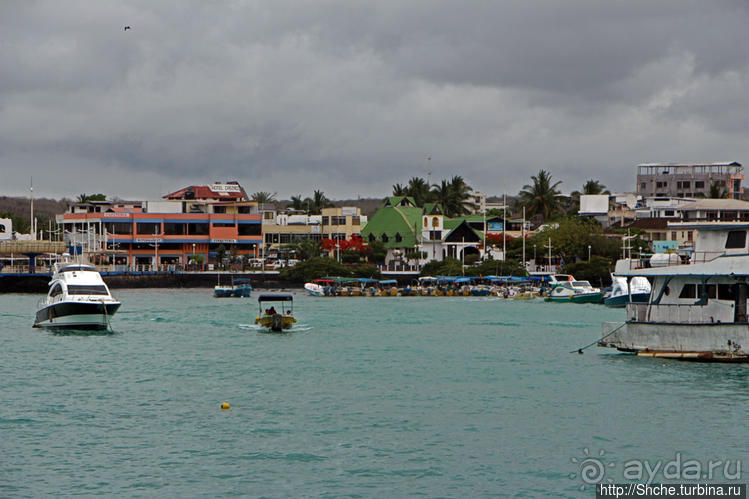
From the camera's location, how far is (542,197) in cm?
16962

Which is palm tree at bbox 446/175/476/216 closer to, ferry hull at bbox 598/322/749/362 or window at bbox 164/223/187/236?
window at bbox 164/223/187/236

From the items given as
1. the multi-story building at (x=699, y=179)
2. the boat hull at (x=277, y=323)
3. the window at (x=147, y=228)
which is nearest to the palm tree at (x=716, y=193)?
the multi-story building at (x=699, y=179)

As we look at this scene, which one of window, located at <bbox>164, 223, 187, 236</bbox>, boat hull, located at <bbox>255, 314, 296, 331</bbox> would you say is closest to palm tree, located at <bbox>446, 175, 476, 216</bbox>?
window, located at <bbox>164, 223, 187, 236</bbox>

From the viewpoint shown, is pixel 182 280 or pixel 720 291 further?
pixel 182 280

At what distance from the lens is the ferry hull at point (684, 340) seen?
40906 mm

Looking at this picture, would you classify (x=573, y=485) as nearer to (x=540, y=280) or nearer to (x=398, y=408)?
(x=398, y=408)

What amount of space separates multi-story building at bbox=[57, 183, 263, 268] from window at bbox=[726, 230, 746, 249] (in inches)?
4510

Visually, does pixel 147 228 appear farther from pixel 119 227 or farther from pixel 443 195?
pixel 443 195

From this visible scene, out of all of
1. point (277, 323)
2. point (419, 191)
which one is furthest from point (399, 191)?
point (277, 323)

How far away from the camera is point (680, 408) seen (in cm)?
3419

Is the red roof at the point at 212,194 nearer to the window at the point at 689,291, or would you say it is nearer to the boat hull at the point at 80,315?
the boat hull at the point at 80,315

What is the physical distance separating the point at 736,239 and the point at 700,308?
12.2 feet

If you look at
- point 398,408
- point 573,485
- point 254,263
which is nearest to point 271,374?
point 398,408

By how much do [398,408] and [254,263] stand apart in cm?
11836
